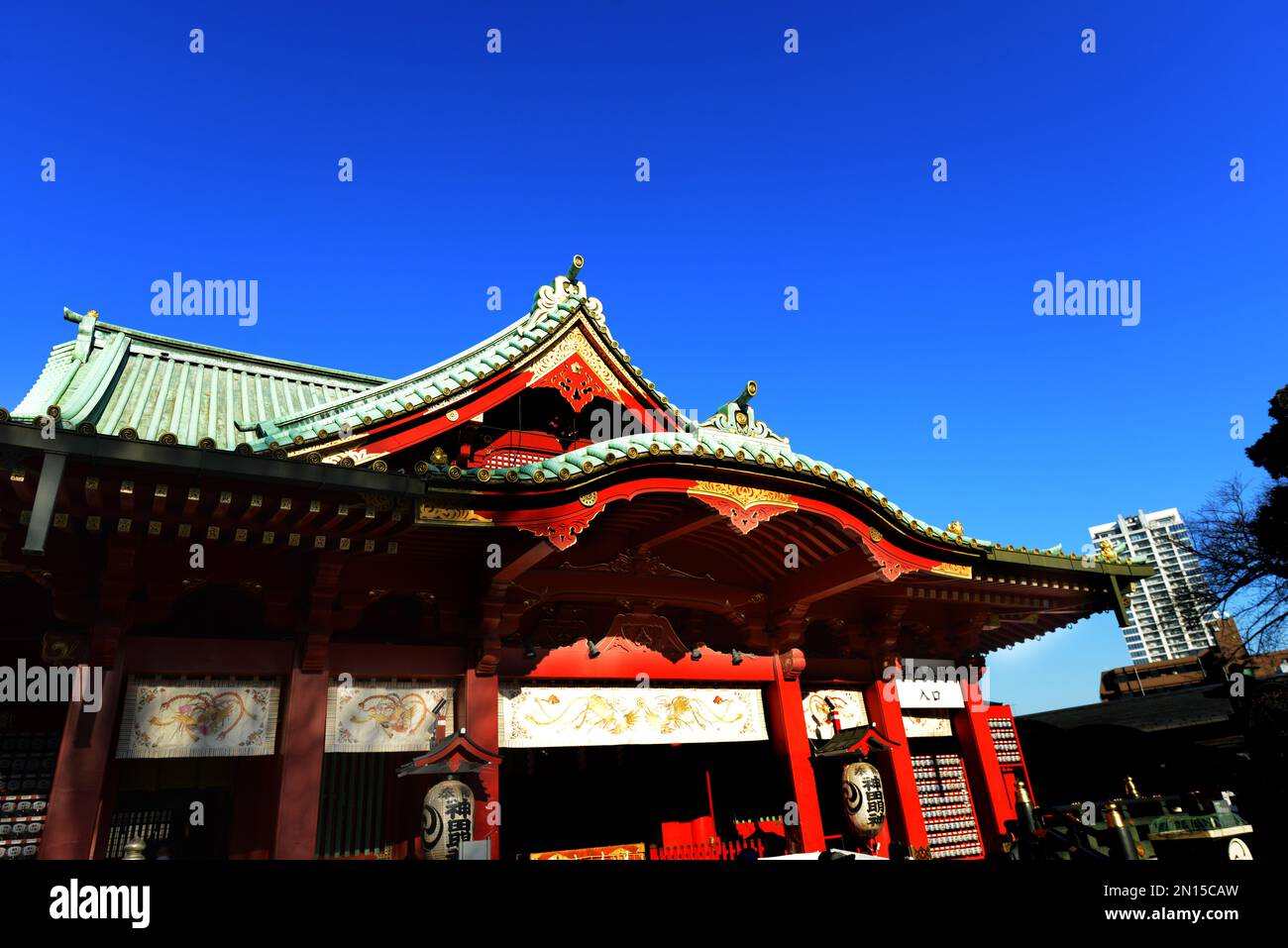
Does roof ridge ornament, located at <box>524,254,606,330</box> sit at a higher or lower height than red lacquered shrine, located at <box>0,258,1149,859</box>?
higher

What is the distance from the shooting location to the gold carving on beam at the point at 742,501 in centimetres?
994

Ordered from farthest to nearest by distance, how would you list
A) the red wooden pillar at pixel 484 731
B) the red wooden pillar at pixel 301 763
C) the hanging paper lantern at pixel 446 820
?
1. the red wooden pillar at pixel 484 731
2. the hanging paper lantern at pixel 446 820
3. the red wooden pillar at pixel 301 763

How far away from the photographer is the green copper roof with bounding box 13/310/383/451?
10945 millimetres

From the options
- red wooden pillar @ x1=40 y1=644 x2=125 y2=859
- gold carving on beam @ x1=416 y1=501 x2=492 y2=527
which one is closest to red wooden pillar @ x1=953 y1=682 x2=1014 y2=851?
gold carving on beam @ x1=416 y1=501 x2=492 y2=527

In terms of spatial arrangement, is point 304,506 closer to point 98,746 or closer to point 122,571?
point 122,571

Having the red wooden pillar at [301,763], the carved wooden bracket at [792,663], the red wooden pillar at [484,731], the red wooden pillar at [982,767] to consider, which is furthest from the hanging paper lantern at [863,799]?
the red wooden pillar at [301,763]

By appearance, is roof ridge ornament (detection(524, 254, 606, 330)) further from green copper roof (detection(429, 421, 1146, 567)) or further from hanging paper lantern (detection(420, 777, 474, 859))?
hanging paper lantern (detection(420, 777, 474, 859))

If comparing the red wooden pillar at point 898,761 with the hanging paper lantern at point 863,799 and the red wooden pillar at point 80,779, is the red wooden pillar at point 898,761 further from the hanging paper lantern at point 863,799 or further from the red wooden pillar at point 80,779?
the red wooden pillar at point 80,779

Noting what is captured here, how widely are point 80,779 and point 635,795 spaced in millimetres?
8985

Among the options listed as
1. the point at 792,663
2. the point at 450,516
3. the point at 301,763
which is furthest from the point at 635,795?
the point at 450,516

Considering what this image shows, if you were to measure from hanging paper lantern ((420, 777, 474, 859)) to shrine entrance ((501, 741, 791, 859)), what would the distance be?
444cm

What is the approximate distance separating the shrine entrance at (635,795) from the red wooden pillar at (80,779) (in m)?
6.78

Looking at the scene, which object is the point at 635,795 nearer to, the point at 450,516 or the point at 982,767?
the point at 982,767

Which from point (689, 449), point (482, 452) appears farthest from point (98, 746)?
point (689, 449)
